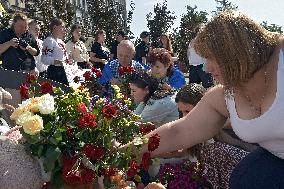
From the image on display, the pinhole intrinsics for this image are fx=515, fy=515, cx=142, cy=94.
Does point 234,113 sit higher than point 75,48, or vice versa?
point 234,113

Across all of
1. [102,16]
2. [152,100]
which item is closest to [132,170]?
[152,100]

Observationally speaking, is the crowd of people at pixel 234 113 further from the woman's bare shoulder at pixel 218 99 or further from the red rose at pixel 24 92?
the red rose at pixel 24 92

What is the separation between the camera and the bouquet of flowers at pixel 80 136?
210cm

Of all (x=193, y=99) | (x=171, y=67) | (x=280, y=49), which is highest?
(x=280, y=49)

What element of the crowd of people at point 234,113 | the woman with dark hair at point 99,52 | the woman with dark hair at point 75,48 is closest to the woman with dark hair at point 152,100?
the crowd of people at point 234,113

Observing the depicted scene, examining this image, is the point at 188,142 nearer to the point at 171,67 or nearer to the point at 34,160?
the point at 34,160

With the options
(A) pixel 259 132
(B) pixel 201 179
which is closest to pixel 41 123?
(A) pixel 259 132

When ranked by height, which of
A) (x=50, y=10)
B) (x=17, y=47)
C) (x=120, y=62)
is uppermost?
(x=120, y=62)

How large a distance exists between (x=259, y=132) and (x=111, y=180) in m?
0.69

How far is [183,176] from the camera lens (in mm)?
3115

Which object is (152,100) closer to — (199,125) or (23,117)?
(199,125)

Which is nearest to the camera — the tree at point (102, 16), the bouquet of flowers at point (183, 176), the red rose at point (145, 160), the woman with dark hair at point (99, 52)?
the red rose at point (145, 160)

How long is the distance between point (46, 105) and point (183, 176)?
125cm

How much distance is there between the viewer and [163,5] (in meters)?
28.8
